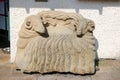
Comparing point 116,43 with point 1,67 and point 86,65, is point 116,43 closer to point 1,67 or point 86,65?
point 86,65

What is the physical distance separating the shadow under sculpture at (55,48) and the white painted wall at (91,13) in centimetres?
42

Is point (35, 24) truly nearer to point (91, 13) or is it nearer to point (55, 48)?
point (55, 48)

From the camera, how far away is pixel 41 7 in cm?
692

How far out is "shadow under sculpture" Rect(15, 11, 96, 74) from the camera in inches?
249

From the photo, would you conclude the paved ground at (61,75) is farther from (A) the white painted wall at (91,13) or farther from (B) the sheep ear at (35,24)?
Answer: (B) the sheep ear at (35,24)

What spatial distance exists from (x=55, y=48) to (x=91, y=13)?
1328 mm

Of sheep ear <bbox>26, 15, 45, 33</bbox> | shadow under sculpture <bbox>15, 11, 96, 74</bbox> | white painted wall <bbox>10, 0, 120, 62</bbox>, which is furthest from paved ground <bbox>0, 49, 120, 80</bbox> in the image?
sheep ear <bbox>26, 15, 45, 33</bbox>

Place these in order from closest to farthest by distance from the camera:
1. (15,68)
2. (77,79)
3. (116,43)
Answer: (77,79), (15,68), (116,43)

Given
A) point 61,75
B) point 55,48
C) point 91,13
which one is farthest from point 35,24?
point 91,13

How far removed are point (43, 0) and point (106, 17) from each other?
1.52 m

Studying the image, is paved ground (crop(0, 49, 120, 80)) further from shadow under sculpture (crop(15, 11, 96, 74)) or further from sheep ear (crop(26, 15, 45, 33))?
sheep ear (crop(26, 15, 45, 33))

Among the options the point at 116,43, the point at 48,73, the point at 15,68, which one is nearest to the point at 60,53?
the point at 48,73

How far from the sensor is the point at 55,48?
633cm

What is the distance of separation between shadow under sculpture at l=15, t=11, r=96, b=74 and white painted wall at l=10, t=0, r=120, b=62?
42 centimetres
